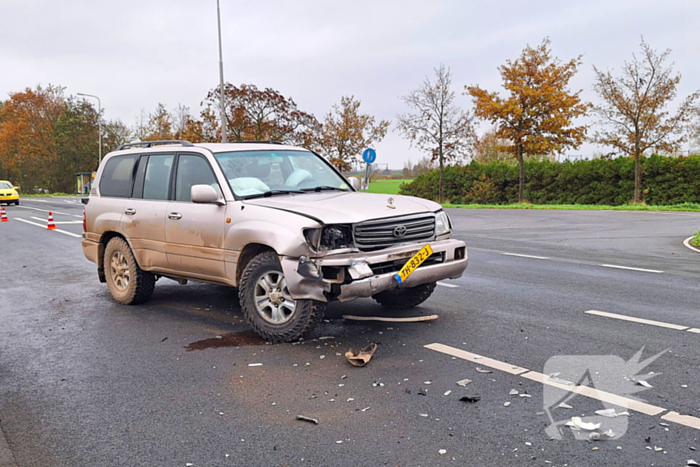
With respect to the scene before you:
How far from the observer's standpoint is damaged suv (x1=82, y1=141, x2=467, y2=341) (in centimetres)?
543

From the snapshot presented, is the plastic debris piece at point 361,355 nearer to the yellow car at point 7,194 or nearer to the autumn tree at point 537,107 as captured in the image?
the autumn tree at point 537,107

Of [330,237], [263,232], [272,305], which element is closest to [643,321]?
[330,237]

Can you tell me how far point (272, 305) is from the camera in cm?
571

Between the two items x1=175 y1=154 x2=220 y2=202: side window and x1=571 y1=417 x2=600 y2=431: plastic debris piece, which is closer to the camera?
x1=571 y1=417 x2=600 y2=431: plastic debris piece

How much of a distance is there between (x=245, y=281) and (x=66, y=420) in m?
2.14

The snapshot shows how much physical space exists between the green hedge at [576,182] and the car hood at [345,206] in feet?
96.4

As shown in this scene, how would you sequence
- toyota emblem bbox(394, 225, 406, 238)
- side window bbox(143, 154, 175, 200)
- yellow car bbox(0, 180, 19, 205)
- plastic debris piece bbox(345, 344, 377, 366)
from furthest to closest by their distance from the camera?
yellow car bbox(0, 180, 19, 205) → side window bbox(143, 154, 175, 200) → toyota emblem bbox(394, 225, 406, 238) → plastic debris piece bbox(345, 344, 377, 366)

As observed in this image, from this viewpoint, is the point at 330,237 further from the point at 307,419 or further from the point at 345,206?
the point at 307,419

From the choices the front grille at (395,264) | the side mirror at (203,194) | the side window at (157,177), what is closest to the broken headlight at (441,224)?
the front grille at (395,264)

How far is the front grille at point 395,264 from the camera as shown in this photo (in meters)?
5.52

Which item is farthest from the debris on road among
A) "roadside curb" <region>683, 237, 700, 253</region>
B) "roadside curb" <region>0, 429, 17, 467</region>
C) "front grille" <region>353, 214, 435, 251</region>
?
"roadside curb" <region>683, 237, 700, 253</region>

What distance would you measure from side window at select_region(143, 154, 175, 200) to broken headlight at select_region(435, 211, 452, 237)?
3005 millimetres

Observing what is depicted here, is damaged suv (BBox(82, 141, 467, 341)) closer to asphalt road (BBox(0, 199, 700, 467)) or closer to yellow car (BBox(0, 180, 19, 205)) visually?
asphalt road (BBox(0, 199, 700, 467))

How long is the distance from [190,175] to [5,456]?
377cm
